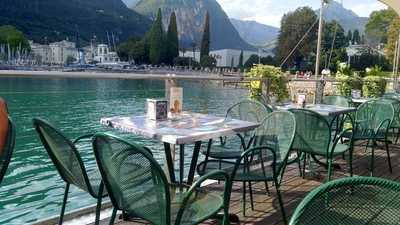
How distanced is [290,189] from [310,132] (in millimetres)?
597

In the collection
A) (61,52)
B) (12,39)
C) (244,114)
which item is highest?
(12,39)

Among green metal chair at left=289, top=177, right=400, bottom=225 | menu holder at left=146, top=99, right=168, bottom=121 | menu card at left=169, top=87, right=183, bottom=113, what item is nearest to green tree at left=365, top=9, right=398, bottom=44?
menu card at left=169, top=87, right=183, bottom=113

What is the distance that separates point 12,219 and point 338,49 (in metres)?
63.8

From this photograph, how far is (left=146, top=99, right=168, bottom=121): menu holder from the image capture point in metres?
2.76

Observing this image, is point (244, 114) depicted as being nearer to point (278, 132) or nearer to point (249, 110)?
point (249, 110)

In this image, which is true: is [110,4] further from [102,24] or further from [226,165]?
→ [226,165]

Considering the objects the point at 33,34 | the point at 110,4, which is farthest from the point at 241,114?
the point at 110,4

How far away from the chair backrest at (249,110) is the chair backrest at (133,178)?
1904 millimetres

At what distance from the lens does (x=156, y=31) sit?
89438 mm

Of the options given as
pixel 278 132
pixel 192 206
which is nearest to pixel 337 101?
pixel 278 132

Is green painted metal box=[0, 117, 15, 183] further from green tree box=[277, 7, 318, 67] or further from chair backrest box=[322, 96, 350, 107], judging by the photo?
green tree box=[277, 7, 318, 67]

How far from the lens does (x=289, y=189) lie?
350 cm

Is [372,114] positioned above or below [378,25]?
below

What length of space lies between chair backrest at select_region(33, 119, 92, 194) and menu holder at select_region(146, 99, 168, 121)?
0.81 m
